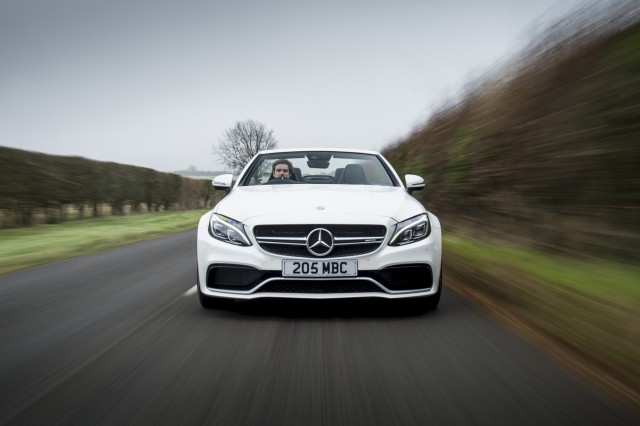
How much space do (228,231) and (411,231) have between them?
1.49 m

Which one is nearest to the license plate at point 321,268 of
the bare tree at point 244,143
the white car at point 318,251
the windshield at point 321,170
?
the white car at point 318,251

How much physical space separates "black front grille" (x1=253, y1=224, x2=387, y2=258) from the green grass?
5.61 metres

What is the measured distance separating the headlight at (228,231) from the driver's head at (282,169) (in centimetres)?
160

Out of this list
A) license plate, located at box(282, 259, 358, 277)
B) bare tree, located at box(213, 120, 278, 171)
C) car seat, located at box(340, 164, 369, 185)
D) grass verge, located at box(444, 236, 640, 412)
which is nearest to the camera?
grass verge, located at box(444, 236, 640, 412)

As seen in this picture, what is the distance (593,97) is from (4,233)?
1326cm

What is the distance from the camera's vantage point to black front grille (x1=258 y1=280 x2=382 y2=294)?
13.9ft

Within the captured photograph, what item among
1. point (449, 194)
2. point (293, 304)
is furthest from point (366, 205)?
point (449, 194)

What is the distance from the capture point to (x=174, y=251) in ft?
34.1

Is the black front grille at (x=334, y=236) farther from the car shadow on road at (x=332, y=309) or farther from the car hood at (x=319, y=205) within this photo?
the car shadow on road at (x=332, y=309)

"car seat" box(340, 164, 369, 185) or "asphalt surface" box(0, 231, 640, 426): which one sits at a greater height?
"car seat" box(340, 164, 369, 185)

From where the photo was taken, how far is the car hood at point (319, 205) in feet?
14.6

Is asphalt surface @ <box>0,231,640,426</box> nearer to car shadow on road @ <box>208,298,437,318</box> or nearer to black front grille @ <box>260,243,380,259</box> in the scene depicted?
car shadow on road @ <box>208,298,437,318</box>

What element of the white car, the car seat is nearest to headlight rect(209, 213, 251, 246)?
the white car

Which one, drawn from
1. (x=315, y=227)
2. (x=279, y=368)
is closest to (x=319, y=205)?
(x=315, y=227)
